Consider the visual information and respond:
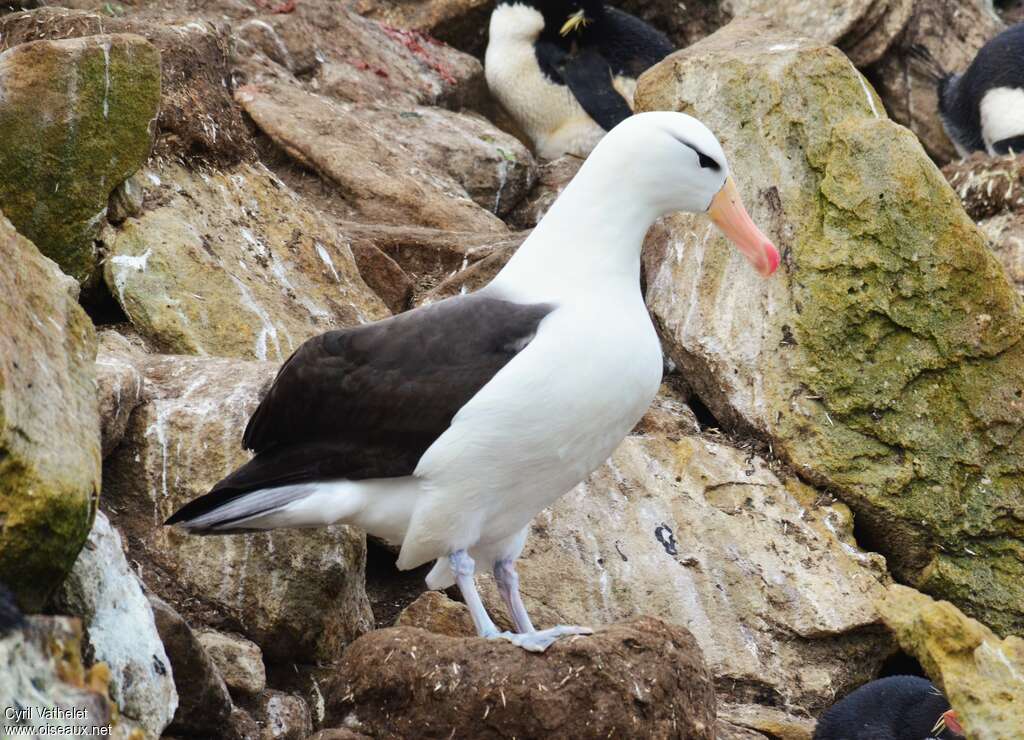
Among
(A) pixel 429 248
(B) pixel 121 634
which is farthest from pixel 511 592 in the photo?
(A) pixel 429 248

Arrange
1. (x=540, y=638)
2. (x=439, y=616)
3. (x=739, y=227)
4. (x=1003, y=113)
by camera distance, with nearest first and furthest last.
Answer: (x=540, y=638), (x=739, y=227), (x=439, y=616), (x=1003, y=113)

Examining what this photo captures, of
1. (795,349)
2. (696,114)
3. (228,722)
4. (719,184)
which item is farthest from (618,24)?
(228,722)

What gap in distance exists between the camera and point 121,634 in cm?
495

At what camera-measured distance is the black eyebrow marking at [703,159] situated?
6074 mm

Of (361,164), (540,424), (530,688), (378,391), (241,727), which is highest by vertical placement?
(540,424)

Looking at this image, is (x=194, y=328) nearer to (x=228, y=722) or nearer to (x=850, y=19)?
(x=228, y=722)

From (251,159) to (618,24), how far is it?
603 cm

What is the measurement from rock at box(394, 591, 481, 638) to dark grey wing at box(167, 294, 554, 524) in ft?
2.90

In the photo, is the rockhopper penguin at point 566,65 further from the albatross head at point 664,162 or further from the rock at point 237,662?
the rock at point 237,662

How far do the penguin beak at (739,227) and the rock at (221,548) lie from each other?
192 centimetres

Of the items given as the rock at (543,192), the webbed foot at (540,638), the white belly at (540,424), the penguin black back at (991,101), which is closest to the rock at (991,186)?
the penguin black back at (991,101)

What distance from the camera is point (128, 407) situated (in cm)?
651

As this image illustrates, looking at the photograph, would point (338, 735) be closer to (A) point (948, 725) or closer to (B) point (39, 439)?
(B) point (39, 439)

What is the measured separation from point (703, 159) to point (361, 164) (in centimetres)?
467
